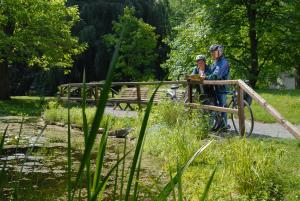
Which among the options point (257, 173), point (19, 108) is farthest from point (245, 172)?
point (19, 108)

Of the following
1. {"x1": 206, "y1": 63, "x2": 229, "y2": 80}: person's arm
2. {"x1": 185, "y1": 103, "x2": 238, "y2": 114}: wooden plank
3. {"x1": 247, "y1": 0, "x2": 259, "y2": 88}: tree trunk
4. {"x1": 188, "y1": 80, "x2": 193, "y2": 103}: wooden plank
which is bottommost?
{"x1": 185, "y1": 103, "x2": 238, "y2": 114}: wooden plank

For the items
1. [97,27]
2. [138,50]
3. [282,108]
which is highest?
[97,27]

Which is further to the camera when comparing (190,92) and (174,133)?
(190,92)

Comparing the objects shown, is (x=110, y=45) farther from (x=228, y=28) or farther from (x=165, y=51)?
(x=228, y=28)

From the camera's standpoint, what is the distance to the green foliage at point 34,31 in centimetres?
2581

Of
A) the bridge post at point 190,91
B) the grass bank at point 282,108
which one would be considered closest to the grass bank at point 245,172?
the bridge post at point 190,91

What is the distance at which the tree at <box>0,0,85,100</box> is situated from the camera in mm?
25844

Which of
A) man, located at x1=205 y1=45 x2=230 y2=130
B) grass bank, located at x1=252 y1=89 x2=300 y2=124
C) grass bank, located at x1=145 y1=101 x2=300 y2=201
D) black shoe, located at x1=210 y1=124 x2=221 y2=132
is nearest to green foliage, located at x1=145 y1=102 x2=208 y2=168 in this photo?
grass bank, located at x1=145 y1=101 x2=300 y2=201

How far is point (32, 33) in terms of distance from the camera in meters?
26.4

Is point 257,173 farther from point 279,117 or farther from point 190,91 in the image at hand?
point 190,91

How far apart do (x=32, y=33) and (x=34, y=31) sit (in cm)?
20

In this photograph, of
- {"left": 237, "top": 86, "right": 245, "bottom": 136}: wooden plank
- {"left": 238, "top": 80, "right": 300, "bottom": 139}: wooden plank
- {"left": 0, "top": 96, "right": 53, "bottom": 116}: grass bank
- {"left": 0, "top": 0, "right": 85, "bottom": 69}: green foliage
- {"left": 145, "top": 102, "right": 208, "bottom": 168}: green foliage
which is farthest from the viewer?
{"left": 0, "top": 0, "right": 85, "bottom": 69}: green foliage

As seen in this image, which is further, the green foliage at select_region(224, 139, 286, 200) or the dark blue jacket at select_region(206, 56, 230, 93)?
the dark blue jacket at select_region(206, 56, 230, 93)

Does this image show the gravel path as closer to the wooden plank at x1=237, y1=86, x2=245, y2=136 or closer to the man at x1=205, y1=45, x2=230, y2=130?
the man at x1=205, y1=45, x2=230, y2=130
